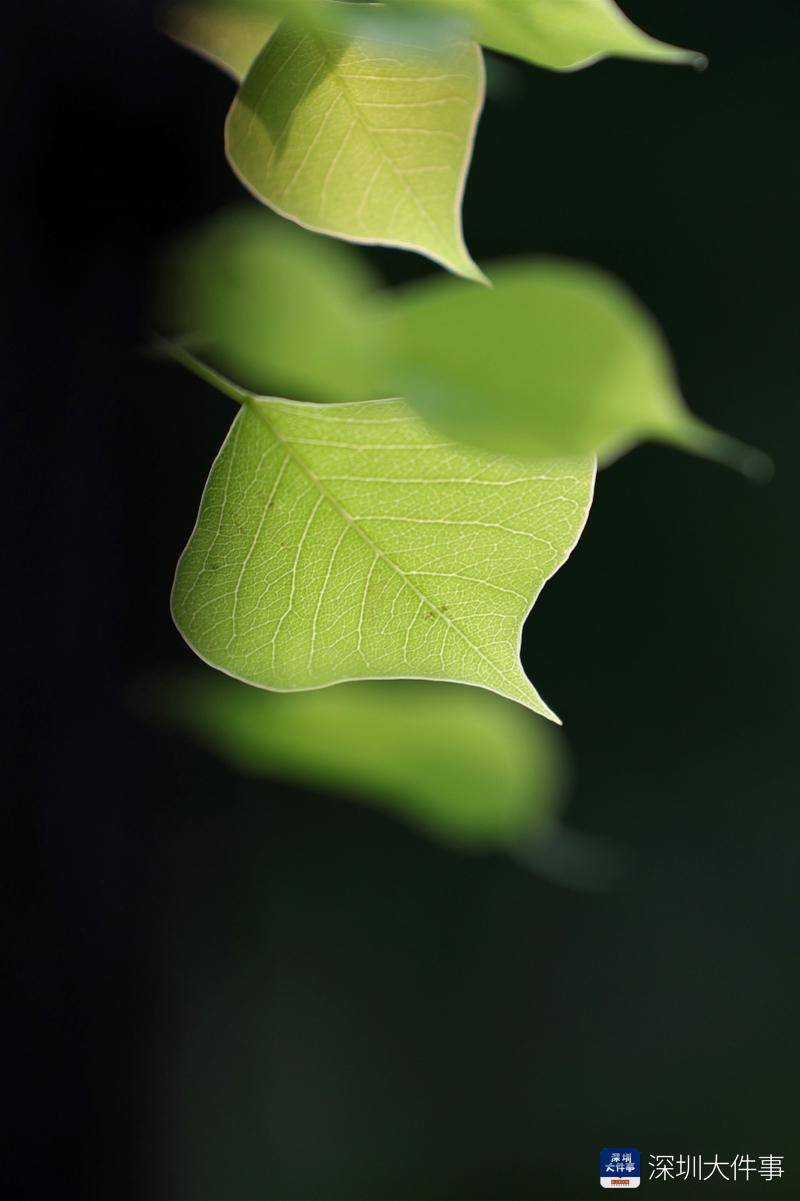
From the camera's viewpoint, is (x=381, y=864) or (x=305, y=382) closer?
(x=305, y=382)

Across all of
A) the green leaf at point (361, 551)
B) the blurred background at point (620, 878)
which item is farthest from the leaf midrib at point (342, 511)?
the blurred background at point (620, 878)

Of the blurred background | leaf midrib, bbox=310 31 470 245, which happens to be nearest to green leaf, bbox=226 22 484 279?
leaf midrib, bbox=310 31 470 245

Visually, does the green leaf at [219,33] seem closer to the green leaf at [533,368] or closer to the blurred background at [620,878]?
the green leaf at [533,368]

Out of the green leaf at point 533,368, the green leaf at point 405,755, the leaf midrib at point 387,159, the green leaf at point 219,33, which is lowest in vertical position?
the green leaf at point 405,755

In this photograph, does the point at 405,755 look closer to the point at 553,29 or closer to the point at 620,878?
the point at 553,29

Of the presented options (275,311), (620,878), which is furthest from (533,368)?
(620,878)

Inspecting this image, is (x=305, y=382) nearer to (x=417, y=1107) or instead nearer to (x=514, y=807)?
(x=514, y=807)

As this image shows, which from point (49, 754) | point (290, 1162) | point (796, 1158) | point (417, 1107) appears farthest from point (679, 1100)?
point (49, 754)
